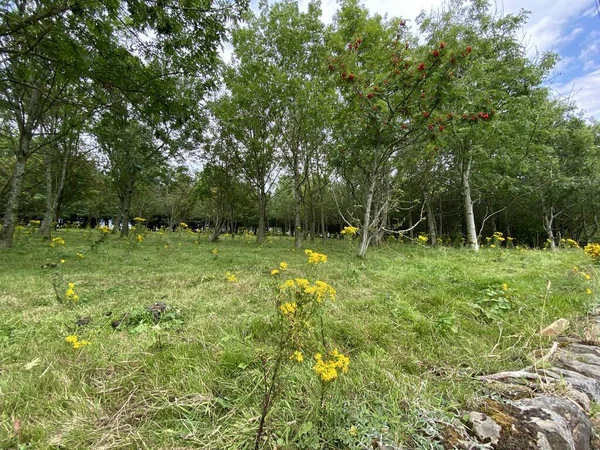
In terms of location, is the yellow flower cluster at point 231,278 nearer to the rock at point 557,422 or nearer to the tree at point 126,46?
the tree at point 126,46

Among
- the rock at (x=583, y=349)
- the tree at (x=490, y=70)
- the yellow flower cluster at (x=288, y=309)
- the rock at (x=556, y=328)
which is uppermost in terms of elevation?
the tree at (x=490, y=70)

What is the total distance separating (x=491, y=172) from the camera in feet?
38.6

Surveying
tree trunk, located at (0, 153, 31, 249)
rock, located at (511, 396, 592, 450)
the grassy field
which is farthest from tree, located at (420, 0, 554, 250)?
tree trunk, located at (0, 153, 31, 249)

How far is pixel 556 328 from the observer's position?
2420mm

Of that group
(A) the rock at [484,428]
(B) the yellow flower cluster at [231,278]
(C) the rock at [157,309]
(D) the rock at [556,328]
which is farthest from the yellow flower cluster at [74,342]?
(D) the rock at [556,328]

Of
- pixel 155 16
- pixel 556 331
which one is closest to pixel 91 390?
pixel 556 331

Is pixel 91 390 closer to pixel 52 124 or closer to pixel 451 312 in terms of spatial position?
pixel 451 312

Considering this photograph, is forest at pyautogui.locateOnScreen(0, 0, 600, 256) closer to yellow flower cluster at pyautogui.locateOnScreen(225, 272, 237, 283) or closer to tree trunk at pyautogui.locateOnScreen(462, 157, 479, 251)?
tree trunk at pyautogui.locateOnScreen(462, 157, 479, 251)

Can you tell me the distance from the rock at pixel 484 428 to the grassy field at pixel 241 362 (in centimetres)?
10

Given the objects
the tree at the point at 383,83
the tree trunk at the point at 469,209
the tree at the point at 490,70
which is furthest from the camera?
the tree trunk at the point at 469,209

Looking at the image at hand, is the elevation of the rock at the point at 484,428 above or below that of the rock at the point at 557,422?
below

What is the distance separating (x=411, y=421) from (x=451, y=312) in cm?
189

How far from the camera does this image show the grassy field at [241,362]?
4.38 feet

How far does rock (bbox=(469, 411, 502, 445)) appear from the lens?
49.1 inches
